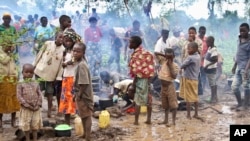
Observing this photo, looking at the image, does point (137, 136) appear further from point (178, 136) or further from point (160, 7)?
point (160, 7)

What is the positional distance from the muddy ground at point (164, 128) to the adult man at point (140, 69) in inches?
21.6

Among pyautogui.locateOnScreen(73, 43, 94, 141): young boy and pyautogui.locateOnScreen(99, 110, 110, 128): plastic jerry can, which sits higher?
pyautogui.locateOnScreen(73, 43, 94, 141): young boy

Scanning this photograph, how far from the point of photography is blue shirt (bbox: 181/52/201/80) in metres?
7.55

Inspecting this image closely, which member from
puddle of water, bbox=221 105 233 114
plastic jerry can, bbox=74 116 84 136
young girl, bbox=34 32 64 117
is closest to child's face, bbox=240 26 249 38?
puddle of water, bbox=221 105 233 114

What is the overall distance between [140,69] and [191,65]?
4.08ft

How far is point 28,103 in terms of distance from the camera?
5.44 m

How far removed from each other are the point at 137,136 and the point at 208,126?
1.61 meters

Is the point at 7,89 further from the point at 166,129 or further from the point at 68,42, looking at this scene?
the point at 166,129

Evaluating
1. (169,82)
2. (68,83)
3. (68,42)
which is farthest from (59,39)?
(169,82)

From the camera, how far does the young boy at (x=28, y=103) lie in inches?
214

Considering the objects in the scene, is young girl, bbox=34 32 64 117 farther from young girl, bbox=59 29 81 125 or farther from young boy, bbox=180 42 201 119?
young boy, bbox=180 42 201 119

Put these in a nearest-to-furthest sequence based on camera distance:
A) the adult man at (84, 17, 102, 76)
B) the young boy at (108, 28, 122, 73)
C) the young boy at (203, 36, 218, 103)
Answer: the young boy at (203, 36, 218, 103), the adult man at (84, 17, 102, 76), the young boy at (108, 28, 122, 73)

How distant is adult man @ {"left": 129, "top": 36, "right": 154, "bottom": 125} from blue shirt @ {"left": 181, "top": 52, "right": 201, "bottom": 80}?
89 centimetres

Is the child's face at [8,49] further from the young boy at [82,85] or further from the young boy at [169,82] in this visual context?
the young boy at [169,82]
